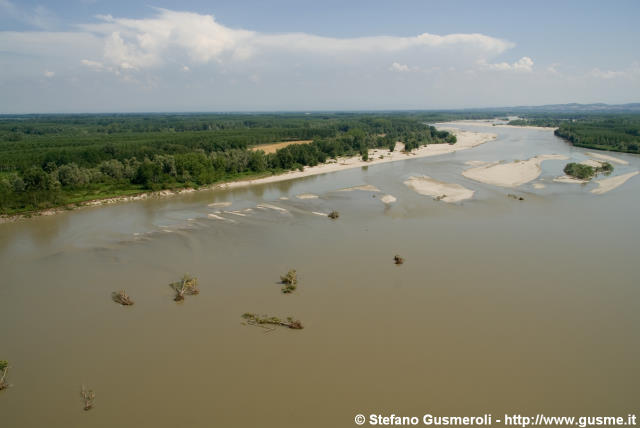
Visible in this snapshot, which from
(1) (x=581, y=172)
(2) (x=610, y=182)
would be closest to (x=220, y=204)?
(1) (x=581, y=172)

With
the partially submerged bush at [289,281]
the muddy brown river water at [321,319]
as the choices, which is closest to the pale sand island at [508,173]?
the muddy brown river water at [321,319]

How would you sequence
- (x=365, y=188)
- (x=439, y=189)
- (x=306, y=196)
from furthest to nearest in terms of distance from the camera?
(x=365, y=188) → (x=439, y=189) → (x=306, y=196)

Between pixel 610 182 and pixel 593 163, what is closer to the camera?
pixel 610 182

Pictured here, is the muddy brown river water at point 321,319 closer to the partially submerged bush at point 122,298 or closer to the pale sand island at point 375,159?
the partially submerged bush at point 122,298

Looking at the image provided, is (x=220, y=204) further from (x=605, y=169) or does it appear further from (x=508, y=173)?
(x=605, y=169)

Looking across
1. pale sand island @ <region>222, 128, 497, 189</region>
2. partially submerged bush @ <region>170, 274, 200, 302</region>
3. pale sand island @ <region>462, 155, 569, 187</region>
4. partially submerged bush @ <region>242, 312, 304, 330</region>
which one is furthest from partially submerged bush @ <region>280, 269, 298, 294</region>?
pale sand island @ <region>462, 155, 569, 187</region>

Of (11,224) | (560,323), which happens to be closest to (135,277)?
(11,224)

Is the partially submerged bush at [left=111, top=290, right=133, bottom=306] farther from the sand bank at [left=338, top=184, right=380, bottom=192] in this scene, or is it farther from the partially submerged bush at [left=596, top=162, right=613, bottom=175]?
the partially submerged bush at [left=596, top=162, right=613, bottom=175]
